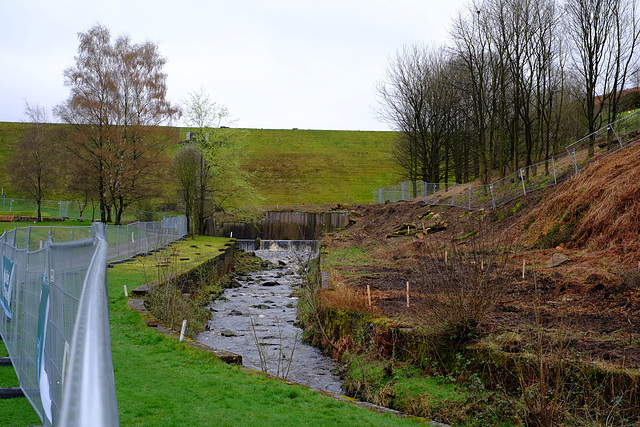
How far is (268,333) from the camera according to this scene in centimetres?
1391

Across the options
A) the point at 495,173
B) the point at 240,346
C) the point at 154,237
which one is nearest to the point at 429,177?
the point at 495,173

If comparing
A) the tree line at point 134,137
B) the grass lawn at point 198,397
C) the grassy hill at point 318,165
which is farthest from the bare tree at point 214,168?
the grass lawn at point 198,397

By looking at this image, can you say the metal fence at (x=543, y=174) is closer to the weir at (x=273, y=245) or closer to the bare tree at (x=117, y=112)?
the weir at (x=273, y=245)

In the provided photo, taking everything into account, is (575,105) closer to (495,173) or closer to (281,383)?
(495,173)

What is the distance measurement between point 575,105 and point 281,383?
151 ft

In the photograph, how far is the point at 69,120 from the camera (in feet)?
131

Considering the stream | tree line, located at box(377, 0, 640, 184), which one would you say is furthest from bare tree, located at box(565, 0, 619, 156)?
the stream

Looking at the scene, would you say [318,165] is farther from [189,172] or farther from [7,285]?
[7,285]

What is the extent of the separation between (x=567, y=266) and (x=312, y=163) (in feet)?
221

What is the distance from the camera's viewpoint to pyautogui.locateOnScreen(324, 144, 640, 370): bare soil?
8.21 m

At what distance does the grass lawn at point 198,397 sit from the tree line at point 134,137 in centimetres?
2898

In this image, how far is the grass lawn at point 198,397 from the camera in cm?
625

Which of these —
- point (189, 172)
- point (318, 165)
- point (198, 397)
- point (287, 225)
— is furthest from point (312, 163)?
point (198, 397)

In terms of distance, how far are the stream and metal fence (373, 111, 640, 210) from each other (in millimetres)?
10022
